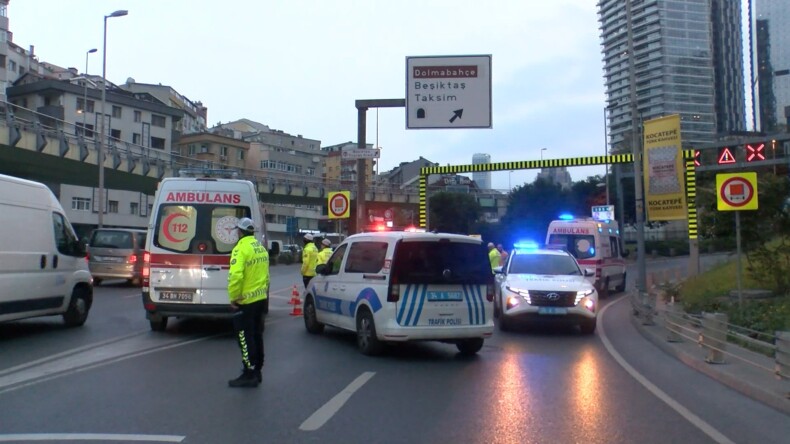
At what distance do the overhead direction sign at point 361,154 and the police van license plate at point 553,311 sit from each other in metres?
→ 5.96

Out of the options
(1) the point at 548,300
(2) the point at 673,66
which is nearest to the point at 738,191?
(1) the point at 548,300

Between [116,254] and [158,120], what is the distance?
2043 inches

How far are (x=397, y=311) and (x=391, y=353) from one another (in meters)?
1.05

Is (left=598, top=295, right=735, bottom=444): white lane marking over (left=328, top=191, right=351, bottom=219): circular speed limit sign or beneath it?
beneath

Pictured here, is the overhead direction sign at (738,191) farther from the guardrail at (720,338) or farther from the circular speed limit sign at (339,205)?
the circular speed limit sign at (339,205)

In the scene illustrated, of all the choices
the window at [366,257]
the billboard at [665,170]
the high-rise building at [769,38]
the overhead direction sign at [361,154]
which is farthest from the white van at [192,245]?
the high-rise building at [769,38]

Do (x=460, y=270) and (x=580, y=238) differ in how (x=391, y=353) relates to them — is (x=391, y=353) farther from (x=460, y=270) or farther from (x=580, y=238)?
(x=580, y=238)

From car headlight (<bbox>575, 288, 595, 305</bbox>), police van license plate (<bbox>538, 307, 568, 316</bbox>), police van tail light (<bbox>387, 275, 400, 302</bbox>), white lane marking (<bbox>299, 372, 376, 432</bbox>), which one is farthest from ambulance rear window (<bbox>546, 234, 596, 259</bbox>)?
white lane marking (<bbox>299, 372, 376, 432</bbox>)

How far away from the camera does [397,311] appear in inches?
417

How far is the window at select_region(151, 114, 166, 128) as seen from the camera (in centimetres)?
7225

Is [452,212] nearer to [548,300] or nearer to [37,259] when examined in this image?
[548,300]

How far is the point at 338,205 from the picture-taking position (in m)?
20.2

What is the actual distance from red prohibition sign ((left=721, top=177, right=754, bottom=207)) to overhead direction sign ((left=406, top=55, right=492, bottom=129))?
231 inches

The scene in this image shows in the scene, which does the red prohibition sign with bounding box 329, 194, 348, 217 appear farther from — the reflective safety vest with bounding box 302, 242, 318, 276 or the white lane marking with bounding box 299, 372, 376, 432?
the white lane marking with bounding box 299, 372, 376, 432
